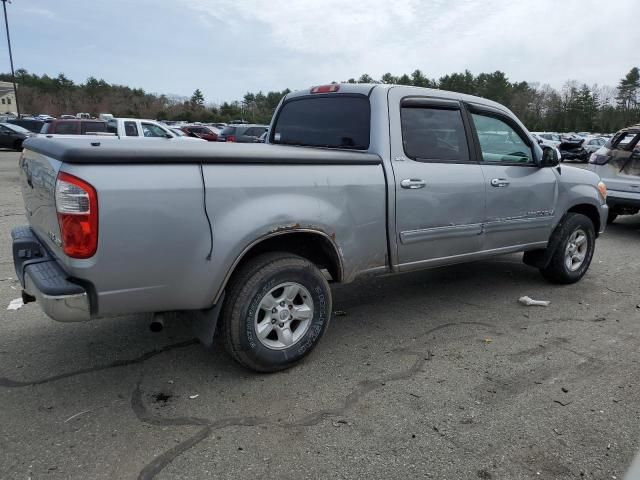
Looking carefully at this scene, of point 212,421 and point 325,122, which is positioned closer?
point 212,421

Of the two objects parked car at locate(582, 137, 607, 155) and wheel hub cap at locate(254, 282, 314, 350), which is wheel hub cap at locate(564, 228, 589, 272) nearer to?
wheel hub cap at locate(254, 282, 314, 350)

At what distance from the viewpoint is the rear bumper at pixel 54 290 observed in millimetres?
2680

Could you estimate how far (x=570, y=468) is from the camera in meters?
2.57

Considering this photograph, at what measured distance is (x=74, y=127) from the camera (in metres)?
18.7

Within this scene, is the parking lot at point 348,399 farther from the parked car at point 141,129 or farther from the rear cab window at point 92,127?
the rear cab window at point 92,127

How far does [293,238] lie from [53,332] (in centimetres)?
211

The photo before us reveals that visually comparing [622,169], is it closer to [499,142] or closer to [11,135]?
[499,142]

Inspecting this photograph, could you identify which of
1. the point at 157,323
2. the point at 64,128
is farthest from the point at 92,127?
the point at 157,323

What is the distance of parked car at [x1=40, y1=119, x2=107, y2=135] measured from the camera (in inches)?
717

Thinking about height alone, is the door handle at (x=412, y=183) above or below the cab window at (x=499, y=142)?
below

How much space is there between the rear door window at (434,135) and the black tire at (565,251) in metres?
1.66

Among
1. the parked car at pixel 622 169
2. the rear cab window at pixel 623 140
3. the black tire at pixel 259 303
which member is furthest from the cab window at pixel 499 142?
the rear cab window at pixel 623 140

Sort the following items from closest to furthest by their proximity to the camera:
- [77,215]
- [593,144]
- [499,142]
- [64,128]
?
[77,215]
[499,142]
[64,128]
[593,144]

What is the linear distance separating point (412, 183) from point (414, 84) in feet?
209
